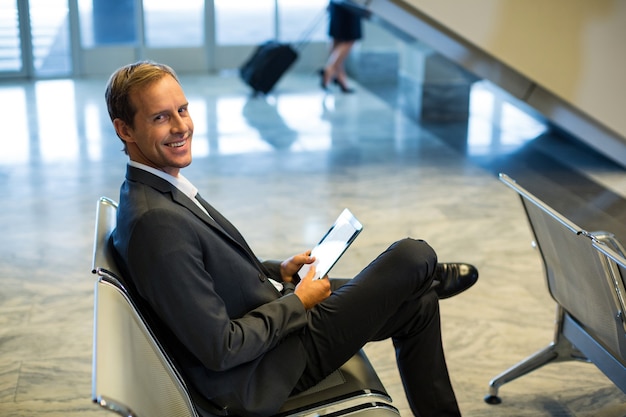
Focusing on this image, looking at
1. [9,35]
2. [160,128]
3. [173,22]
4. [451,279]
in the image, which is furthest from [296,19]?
[160,128]

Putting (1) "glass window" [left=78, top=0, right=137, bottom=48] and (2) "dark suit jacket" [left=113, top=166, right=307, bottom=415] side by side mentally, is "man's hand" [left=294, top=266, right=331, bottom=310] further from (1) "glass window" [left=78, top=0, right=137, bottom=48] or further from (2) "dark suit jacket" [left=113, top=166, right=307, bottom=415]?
(1) "glass window" [left=78, top=0, right=137, bottom=48]

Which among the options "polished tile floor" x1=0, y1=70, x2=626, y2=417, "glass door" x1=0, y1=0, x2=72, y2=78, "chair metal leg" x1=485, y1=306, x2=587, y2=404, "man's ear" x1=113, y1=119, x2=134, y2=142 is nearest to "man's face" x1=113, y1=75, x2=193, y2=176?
Answer: "man's ear" x1=113, y1=119, x2=134, y2=142

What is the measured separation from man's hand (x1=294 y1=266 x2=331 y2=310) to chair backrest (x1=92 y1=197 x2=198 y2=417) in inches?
18.8

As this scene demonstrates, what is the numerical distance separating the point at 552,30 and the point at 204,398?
452 cm

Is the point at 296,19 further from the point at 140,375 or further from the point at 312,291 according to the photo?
the point at 140,375

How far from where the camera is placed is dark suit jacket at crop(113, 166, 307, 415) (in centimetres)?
204

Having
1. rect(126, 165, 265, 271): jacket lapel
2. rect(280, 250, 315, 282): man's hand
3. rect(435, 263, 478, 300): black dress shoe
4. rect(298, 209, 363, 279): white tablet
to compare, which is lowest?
rect(435, 263, 478, 300): black dress shoe

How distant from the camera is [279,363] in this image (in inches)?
90.4

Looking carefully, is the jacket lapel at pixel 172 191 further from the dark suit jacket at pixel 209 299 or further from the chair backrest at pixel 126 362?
the chair backrest at pixel 126 362

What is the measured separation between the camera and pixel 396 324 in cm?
252

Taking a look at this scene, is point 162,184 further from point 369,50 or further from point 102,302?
point 369,50

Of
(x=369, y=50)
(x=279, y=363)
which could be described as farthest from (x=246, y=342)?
(x=369, y=50)

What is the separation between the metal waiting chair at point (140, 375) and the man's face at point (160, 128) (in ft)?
0.84

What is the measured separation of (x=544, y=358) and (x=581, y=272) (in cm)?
70
